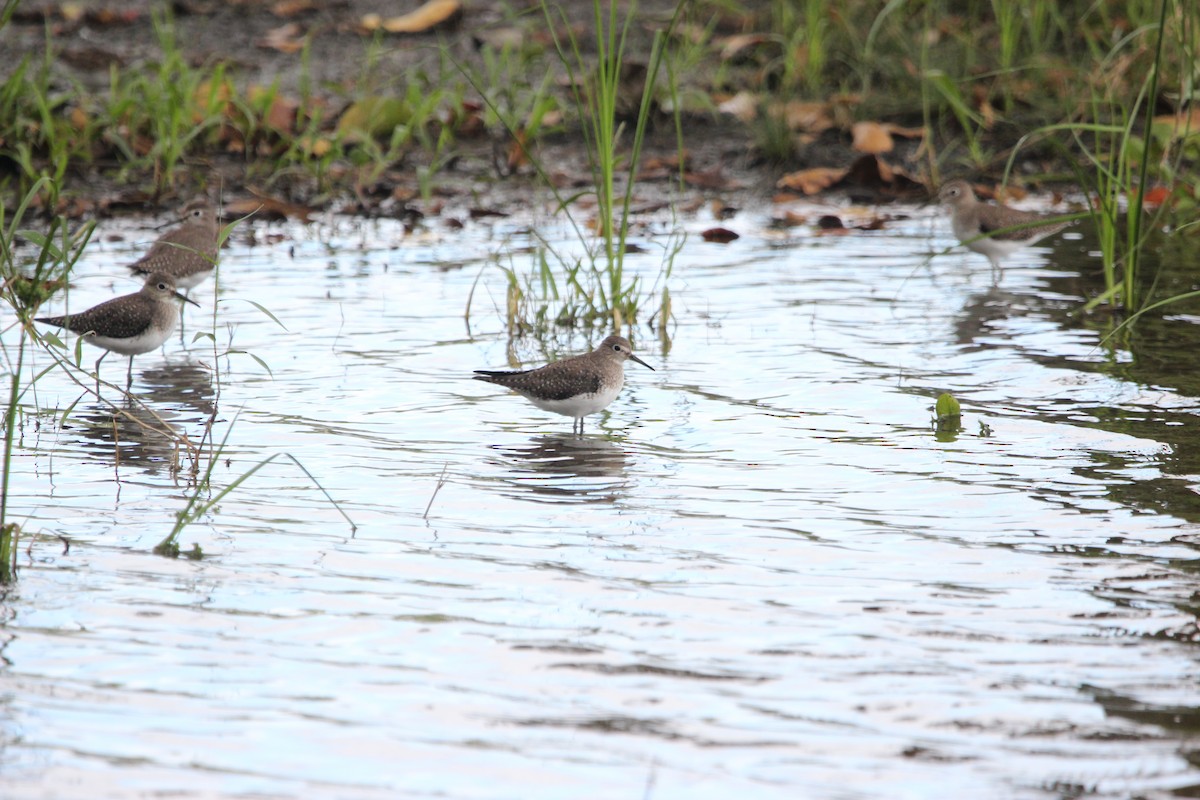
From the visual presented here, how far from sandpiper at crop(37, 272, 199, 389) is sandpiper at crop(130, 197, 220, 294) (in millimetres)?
786

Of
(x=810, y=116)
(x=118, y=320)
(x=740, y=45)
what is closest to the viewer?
(x=118, y=320)

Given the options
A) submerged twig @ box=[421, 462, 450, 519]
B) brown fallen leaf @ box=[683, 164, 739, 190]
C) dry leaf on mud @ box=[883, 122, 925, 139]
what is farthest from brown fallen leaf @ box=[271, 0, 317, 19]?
submerged twig @ box=[421, 462, 450, 519]

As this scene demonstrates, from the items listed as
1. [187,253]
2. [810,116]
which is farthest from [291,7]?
[187,253]

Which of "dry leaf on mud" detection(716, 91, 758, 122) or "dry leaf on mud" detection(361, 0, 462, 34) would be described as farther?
"dry leaf on mud" detection(361, 0, 462, 34)

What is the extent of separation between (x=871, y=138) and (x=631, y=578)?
10.2 meters

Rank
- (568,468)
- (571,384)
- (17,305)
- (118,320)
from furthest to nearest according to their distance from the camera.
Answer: (118,320) → (571,384) → (568,468) → (17,305)

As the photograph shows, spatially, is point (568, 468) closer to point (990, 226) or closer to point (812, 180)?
point (990, 226)

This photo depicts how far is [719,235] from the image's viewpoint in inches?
513

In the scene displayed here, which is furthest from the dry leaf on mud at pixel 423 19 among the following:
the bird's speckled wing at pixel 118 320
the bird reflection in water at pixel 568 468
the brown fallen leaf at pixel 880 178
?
the bird reflection in water at pixel 568 468

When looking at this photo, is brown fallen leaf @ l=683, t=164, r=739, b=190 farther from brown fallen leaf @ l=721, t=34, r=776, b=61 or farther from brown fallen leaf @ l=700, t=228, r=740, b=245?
brown fallen leaf @ l=721, t=34, r=776, b=61

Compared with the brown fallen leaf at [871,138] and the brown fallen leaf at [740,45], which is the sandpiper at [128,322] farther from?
the brown fallen leaf at [740,45]

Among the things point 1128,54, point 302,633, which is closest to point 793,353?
point 302,633

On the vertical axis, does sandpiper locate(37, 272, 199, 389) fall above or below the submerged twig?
above

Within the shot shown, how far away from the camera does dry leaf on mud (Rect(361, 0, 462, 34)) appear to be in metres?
17.3
